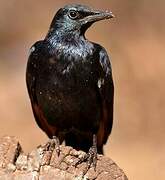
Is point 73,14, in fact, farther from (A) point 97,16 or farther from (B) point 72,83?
(B) point 72,83

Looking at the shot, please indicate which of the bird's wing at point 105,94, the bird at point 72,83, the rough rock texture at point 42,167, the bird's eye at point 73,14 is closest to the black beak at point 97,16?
the bird at point 72,83

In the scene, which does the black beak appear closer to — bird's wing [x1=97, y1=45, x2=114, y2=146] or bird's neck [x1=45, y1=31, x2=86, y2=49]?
bird's neck [x1=45, y1=31, x2=86, y2=49]

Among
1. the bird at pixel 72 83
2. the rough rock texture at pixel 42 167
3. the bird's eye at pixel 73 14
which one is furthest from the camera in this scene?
the bird's eye at pixel 73 14

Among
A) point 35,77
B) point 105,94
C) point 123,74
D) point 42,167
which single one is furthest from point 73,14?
point 123,74

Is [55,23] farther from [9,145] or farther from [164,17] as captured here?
[164,17]

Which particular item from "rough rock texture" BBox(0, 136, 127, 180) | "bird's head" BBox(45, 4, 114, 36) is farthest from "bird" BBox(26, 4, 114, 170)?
"rough rock texture" BBox(0, 136, 127, 180)

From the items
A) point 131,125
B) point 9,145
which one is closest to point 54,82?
point 9,145

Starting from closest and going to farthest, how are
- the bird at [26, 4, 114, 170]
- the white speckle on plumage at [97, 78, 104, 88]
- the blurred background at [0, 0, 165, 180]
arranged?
the bird at [26, 4, 114, 170], the white speckle on plumage at [97, 78, 104, 88], the blurred background at [0, 0, 165, 180]

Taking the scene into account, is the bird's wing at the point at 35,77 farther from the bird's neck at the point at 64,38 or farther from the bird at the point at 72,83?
the bird's neck at the point at 64,38
